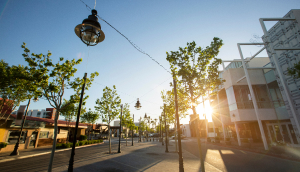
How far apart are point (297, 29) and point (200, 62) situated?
19372 mm

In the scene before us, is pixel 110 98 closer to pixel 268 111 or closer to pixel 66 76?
pixel 66 76

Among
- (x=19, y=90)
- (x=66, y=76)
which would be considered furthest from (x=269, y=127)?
(x=19, y=90)

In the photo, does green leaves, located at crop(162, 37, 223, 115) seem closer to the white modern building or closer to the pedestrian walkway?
the pedestrian walkway

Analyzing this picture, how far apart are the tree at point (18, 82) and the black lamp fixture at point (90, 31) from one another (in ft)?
20.0

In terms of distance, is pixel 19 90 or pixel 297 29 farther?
pixel 297 29

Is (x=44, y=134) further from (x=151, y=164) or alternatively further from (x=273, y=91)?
(x=273, y=91)

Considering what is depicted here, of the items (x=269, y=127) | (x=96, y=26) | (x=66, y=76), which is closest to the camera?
(x=96, y=26)

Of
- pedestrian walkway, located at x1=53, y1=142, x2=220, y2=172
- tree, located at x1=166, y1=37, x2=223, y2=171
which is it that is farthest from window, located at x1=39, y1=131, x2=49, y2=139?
tree, located at x1=166, y1=37, x2=223, y2=171

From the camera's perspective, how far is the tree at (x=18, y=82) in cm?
770

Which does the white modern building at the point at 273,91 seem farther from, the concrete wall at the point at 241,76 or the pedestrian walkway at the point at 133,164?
the pedestrian walkway at the point at 133,164

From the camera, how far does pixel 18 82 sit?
12.0m

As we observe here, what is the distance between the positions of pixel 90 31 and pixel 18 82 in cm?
1352

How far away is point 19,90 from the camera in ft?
45.2

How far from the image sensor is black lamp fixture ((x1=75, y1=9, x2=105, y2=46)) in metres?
3.70
